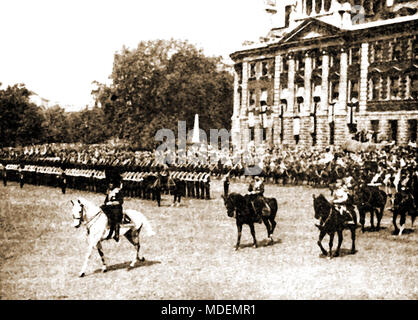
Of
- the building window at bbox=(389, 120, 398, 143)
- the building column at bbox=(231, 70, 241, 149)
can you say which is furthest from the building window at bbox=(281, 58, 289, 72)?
the building window at bbox=(389, 120, 398, 143)

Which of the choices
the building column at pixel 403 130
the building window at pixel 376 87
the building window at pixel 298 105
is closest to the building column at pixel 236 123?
the building window at pixel 298 105

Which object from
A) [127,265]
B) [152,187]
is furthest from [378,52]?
[127,265]

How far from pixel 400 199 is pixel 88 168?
1900 cm

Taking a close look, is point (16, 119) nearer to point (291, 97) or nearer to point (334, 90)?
point (334, 90)

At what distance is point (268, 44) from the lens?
54.8 meters

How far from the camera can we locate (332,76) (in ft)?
162

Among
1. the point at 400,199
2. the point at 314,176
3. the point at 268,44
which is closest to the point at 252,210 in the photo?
the point at 400,199

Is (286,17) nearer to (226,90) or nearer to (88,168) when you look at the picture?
(226,90)

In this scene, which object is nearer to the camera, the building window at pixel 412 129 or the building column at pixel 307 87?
the building window at pixel 412 129

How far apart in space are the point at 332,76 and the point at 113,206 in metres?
40.5

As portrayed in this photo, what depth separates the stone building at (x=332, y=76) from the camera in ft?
142

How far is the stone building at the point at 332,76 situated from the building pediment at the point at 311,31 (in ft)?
0.29

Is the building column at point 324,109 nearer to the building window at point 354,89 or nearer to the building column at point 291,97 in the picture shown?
the building window at point 354,89

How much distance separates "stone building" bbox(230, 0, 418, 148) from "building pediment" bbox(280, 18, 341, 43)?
9 cm
